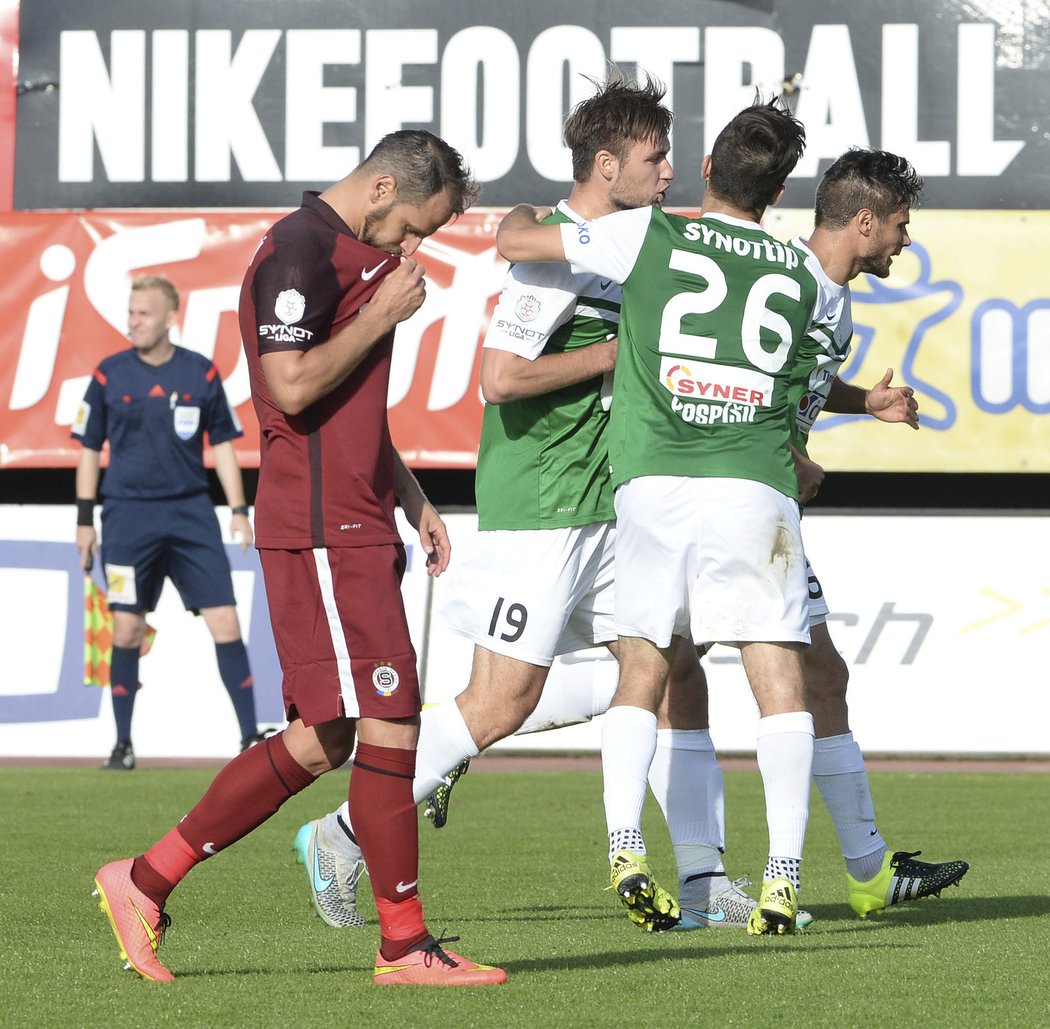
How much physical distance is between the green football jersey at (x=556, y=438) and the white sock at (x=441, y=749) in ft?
1.82

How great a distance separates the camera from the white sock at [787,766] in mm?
4594

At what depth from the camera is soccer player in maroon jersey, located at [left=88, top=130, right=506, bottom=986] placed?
13.3ft

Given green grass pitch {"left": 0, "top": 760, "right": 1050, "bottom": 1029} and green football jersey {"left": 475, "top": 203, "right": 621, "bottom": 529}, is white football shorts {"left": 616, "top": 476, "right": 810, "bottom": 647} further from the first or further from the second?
green grass pitch {"left": 0, "top": 760, "right": 1050, "bottom": 1029}

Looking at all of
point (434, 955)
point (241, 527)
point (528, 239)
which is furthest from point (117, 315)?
point (434, 955)

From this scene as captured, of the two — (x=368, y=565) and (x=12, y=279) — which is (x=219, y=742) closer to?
(x=12, y=279)

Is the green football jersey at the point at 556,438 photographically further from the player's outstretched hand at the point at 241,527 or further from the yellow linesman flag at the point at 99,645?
the yellow linesman flag at the point at 99,645

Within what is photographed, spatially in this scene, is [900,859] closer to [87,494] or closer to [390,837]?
[390,837]

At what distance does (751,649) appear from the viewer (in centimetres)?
465

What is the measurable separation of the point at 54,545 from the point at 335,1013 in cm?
762

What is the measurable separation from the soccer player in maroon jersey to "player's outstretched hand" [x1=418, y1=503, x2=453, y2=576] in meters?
0.36

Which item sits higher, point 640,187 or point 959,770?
point 640,187

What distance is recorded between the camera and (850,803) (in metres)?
5.34

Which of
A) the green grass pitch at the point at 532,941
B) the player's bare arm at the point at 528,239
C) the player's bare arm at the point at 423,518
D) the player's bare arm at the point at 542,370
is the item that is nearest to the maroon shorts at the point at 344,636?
the player's bare arm at the point at 423,518

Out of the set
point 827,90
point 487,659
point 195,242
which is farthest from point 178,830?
point 827,90
